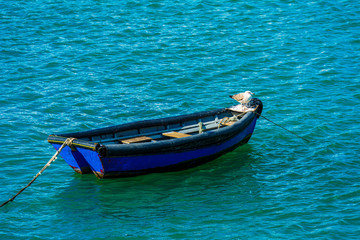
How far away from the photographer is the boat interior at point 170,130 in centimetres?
1383

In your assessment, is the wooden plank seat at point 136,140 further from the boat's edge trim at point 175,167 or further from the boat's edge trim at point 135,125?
the boat's edge trim at point 175,167

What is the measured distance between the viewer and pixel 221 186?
42.2 ft

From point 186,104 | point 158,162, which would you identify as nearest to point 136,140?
point 158,162

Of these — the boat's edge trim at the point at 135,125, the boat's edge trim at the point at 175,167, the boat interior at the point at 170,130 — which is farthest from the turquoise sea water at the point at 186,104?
the boat's edge trim at the point at 135,125

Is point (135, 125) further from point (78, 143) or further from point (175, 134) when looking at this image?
point (78, 143)

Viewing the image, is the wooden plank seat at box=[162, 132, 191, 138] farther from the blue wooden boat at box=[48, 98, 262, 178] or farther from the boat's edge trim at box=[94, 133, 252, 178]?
the boat's edge trim at box=[94, 133, 252, 178]

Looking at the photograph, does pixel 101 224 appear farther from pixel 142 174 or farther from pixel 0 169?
pixel 0 169

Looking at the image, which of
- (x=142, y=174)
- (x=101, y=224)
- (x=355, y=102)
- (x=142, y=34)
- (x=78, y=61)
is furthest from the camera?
(x=142, y=34)

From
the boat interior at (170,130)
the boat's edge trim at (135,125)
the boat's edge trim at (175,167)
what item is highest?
the boat's edge trim at (135,125)

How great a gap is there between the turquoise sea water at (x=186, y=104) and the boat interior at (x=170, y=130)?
100 centimetres

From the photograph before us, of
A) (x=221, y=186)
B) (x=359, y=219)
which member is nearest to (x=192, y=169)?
(x=221, y=186)

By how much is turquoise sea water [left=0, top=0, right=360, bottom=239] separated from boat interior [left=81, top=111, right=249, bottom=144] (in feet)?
3.27

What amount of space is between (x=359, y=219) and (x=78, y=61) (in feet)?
46.0

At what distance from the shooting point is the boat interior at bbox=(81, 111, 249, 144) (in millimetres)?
13828
